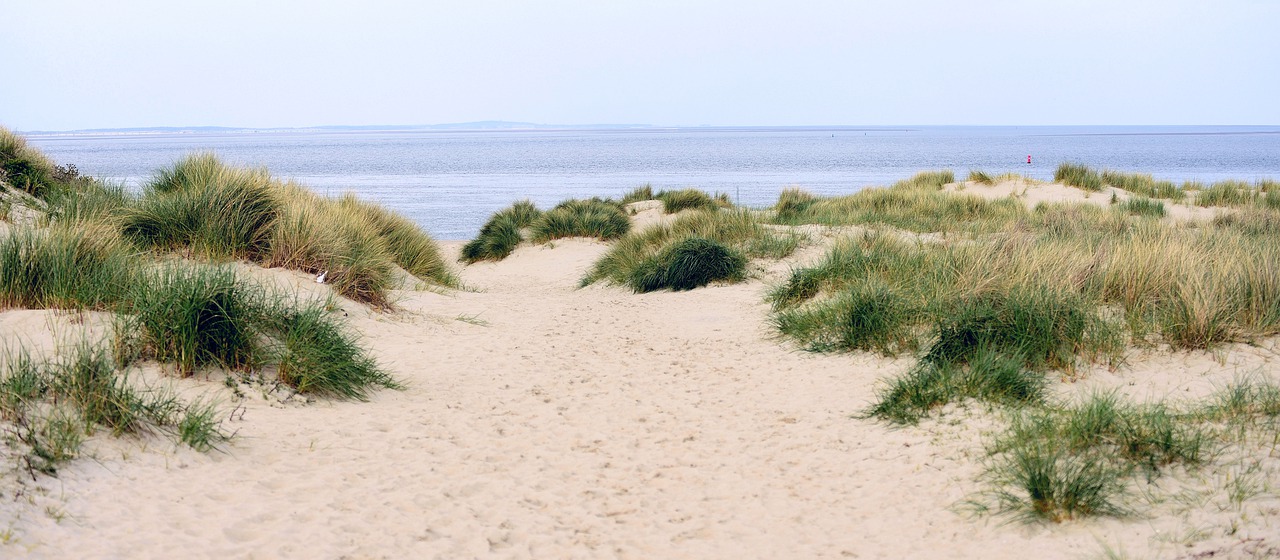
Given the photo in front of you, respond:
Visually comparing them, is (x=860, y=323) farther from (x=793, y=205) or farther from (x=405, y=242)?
(x=793, y=205)

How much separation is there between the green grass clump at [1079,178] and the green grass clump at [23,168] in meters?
20.8

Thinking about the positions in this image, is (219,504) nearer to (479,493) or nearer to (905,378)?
(479,493)

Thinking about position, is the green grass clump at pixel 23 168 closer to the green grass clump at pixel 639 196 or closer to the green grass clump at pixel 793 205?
the green grass clump at pixel 793 205

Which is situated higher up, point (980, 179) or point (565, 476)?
point (980, 179)

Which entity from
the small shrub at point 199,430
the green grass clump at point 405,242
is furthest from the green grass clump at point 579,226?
the small shrub at point 199,430

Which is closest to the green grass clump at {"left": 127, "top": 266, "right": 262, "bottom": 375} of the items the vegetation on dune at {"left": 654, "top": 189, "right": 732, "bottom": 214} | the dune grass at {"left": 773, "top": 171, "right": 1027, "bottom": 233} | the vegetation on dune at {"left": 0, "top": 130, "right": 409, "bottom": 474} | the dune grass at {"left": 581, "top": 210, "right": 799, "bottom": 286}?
the vegetation on dune at {"left": 0, "top": 130, "right": 409, "bottom": 474}

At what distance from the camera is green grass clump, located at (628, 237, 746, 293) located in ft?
39.1

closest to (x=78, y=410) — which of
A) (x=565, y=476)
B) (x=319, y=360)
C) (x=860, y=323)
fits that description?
(x=319, y=360)

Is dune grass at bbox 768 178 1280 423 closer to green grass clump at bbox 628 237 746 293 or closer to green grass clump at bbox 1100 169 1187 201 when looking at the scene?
green grass clump at bbox 628 237 746 293

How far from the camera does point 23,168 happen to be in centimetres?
1198

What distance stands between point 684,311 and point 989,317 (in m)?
4.42

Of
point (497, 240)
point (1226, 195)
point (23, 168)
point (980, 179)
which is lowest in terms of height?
point (497, 240)

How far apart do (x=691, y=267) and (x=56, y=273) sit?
23.9 feet

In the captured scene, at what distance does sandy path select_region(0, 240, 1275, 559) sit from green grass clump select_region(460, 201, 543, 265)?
9919 mm
